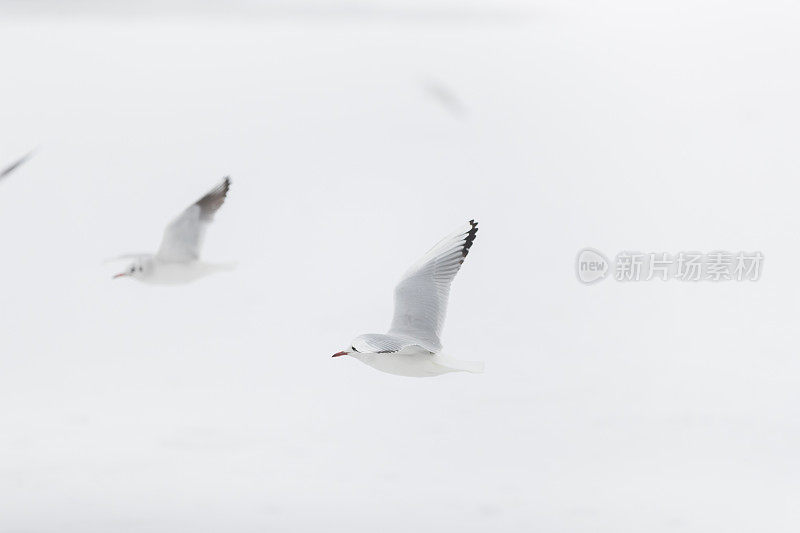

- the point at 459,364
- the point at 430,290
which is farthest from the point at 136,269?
the point at 459,364

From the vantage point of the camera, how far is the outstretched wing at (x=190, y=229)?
6.74 feet

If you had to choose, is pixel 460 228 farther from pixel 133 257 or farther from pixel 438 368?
pixel 133 257

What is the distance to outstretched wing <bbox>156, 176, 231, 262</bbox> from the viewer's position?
2055 millimetres

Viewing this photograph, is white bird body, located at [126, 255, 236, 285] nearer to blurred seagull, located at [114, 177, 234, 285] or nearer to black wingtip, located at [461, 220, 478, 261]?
blurred seagull, located at [114, 177, 234, 285]

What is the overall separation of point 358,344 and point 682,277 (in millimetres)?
1270

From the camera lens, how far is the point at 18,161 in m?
2.71

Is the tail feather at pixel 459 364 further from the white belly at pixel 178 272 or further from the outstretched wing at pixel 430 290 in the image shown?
the white belly at pixel 178 272

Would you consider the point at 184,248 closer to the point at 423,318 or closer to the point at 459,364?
the point at 423,318

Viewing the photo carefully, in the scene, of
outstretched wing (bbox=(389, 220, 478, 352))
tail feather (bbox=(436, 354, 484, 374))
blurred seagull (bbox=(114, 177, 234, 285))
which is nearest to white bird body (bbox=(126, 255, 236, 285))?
blurred seagull (bbox=(114, 177, 234, 285))

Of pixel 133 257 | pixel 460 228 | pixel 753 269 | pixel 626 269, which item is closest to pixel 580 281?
pixel 626 269

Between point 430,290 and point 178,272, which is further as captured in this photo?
point 178,272

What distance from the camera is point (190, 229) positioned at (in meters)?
2.06

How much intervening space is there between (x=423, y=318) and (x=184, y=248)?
52cm

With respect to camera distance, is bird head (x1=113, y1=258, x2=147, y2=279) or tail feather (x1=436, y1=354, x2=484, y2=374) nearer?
tail feather (x1=436, y1=354, x2=484, y2=374)
